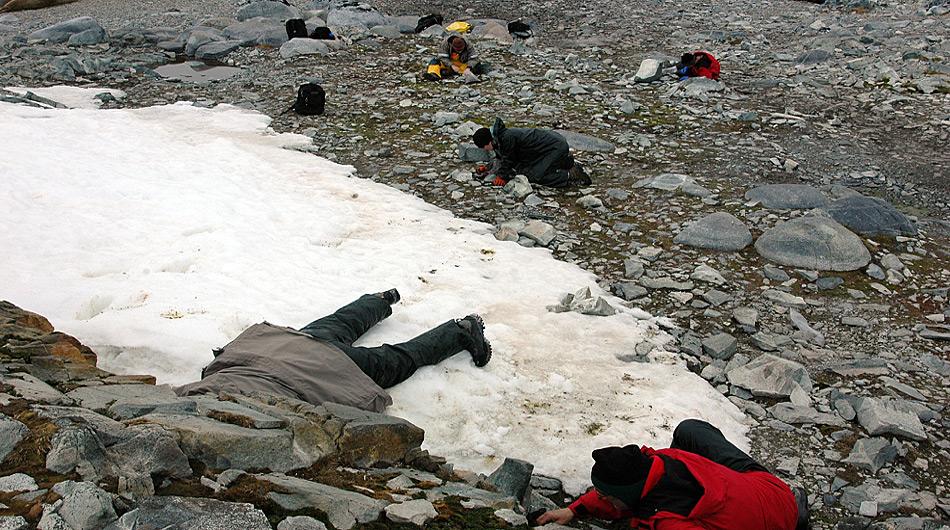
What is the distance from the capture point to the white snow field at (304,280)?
19.5ft

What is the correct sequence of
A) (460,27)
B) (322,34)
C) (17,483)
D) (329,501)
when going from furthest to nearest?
(460,27) < (322,34) < (329,501) < (17,483)

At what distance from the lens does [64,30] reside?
19.9 metres

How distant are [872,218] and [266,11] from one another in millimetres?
19560

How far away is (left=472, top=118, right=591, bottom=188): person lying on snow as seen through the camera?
A: 33.9 feet

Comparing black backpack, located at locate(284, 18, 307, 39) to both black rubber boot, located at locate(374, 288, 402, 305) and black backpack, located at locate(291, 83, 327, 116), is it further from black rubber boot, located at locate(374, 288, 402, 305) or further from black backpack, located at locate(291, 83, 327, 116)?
black rubber boot, located at locate(374, 288, 402, 305)

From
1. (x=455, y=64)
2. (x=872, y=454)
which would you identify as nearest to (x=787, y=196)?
(x=872, y=454)

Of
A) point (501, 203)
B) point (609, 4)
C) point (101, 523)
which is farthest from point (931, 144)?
point (609, 4)

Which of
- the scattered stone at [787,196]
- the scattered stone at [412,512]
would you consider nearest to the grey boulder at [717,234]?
the scattered stone at [787,196]

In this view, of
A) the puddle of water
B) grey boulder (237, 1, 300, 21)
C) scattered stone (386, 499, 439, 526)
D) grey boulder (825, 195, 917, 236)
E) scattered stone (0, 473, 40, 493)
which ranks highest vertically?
scattered stone (0, 473, 40, 493)

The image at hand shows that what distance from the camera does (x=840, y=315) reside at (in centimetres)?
741

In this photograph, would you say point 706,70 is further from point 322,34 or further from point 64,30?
point 64,30

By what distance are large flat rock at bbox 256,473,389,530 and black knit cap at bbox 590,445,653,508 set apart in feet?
4.53

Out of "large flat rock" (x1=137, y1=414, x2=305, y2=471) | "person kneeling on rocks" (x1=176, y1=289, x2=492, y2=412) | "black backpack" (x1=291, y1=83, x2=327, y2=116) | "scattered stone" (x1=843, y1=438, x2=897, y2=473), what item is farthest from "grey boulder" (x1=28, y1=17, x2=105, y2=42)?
"scattered stone" (x1=843, y1=438, x2=897, y2=473)

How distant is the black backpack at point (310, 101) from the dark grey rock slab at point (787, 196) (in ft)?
25.9
